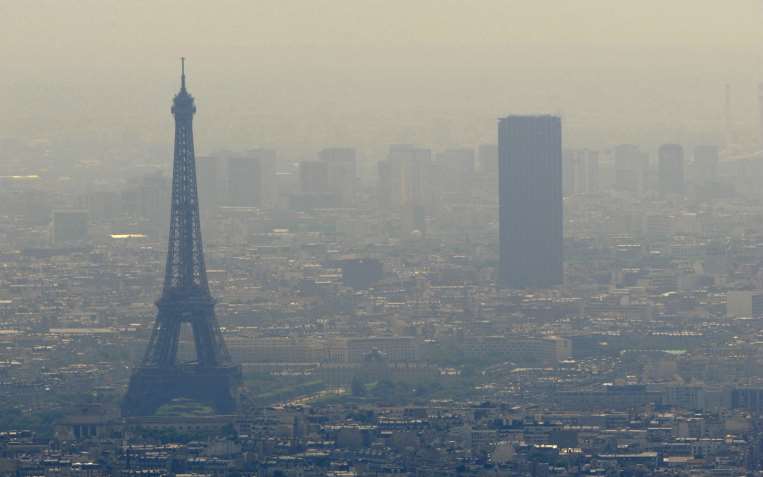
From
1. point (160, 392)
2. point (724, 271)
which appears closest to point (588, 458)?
point (160, 392)

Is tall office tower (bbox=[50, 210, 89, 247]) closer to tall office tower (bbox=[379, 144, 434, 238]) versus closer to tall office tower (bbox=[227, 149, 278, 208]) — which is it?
tall office tower (bbox=[227, 149, 278, 208])

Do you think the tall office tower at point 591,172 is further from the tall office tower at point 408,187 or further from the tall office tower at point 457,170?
the tall office tower at point 408,187

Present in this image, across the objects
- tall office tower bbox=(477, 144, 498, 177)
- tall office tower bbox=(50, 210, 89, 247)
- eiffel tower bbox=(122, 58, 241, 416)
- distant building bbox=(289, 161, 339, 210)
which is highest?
tall office tower bbox=(477, 144, 498, 177)

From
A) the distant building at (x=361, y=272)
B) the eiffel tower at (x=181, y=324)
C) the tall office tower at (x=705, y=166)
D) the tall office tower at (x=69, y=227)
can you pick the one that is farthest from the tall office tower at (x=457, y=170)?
Answer: the eiffel tower at (x=181, y=324)

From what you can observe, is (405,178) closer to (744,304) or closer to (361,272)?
(361,272)

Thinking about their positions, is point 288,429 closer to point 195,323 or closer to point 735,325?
point 195,323

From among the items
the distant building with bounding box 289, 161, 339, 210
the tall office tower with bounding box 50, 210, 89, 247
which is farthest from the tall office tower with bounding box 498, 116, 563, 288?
the tall office tower with bounding box 50, 210, 89, 247
